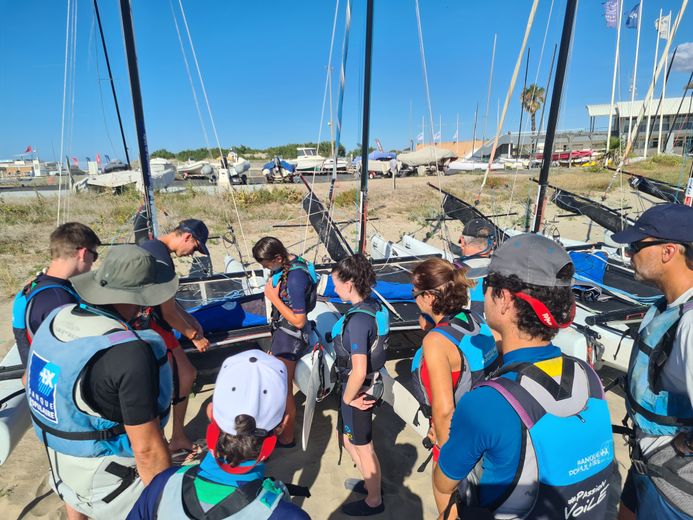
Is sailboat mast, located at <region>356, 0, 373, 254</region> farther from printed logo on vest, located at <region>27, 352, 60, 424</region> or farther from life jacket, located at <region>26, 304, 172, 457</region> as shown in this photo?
printed logo on vest, located at <region>27, 352, 60, 424</region>

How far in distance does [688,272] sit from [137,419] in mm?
2123

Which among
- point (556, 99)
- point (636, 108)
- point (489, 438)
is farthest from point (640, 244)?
point (636, 108)

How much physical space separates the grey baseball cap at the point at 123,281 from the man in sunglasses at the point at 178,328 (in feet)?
3.24

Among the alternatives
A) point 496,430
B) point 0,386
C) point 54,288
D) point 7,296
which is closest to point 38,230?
point 7,296

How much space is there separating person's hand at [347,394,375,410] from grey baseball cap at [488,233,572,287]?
1318 mm

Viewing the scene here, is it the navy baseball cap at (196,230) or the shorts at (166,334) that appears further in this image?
the navy baseball cap at (196,230)

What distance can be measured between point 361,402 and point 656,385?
1404 mm

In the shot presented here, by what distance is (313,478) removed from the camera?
2.97 metres

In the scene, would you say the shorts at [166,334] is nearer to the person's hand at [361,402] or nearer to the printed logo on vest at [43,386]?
the printed logo on vest at [43,386]

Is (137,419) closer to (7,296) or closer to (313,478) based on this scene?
(313,478)

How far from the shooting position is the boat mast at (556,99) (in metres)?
4.60

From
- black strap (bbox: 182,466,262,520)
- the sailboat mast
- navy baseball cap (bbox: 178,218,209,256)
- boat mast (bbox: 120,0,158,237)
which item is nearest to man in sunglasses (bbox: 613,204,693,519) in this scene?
black strap (bbox: 182,466,262,520)

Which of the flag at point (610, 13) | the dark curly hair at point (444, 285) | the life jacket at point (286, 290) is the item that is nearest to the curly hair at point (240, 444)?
the dark curly hair at point (444, 285)

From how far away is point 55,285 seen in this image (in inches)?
84.6
